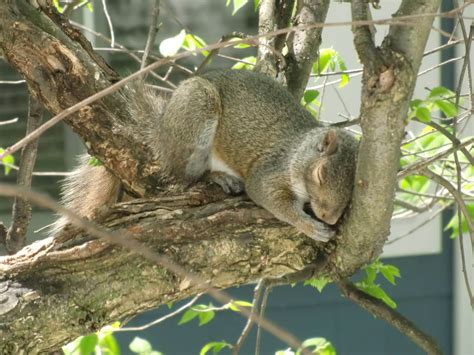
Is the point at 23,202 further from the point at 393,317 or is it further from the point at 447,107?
the point at 447,107

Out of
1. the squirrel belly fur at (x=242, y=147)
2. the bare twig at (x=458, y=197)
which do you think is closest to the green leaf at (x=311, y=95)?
the squirrel belly fur at (x=242, y=147)

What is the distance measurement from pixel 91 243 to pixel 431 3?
1.09 m

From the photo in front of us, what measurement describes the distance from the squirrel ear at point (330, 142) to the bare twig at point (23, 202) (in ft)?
3.38

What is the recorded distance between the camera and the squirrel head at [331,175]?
100 inches

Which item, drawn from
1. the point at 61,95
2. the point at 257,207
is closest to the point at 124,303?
the point at 257,207

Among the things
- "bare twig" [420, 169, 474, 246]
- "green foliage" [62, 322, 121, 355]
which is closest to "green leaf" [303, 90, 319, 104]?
"bare twig" [420, 169, 474, 246]

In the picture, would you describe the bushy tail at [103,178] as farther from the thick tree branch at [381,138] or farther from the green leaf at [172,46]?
the thick tree branch at [381,138]

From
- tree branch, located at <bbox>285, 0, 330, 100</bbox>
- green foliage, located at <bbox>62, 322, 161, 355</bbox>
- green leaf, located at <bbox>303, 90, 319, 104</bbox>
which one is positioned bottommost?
green foliage, located at <bbox>62, 322, 161, 355</bbox>

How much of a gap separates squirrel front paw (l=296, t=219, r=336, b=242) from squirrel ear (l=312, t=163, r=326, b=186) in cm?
34

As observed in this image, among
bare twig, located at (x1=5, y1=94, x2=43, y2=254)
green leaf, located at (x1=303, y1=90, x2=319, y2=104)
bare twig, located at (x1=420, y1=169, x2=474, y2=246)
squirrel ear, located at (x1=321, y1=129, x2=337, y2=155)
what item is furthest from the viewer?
green leaf, located at (x1=303, y1=90, x2=319, y2=104)

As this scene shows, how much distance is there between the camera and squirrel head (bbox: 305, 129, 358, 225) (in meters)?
2.54

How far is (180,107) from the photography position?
297 cm

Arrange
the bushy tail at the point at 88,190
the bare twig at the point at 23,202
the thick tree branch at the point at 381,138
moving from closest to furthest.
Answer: the thick tree branch at the point at 381,138 < the bare twig at the point at 23,202 < the bushy tail at the point at 88,190

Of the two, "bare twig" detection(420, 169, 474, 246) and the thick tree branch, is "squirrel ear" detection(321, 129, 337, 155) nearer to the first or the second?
"bare twig" detection(420, 169, 474, 246)
